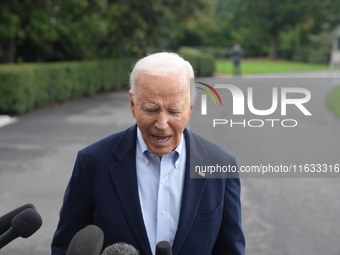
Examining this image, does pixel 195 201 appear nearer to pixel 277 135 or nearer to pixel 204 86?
pixel 204 86

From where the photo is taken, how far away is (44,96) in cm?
1529

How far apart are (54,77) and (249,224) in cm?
1238

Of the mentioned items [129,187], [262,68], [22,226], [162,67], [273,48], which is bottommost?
[273,48]

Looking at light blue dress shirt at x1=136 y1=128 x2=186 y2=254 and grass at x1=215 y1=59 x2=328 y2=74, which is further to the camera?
grass at x1=215 y1=59 x2=328 y2=74

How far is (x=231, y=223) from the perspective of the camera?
203cm

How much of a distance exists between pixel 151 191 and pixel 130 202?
0.11 metres

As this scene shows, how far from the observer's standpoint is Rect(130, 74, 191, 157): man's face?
1.72 meters

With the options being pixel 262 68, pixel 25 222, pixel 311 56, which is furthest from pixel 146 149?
pixel 311 56

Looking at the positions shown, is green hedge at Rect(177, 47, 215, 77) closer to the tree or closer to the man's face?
the tree

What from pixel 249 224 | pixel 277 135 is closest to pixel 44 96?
pixel 277 135

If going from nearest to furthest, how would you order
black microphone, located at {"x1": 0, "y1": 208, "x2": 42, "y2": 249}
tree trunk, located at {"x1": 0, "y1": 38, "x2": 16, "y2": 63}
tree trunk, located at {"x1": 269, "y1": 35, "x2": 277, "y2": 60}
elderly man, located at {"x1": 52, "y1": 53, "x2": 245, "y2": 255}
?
1. black microphone, located at {"x1": 0, "y1": 208, "x2": 42, "y2": 249}
2. elderly man, located at {"x1": 52, "y1": 53, "x2": 245, "y2": 255}
3. tree trunk, located at {"x1": 0, "y1": 38, "x2": 16, "y2": 63}
4. tree trunk, located at {"x1": 269, "y1": 35, "x2": 277, "y2": 60}

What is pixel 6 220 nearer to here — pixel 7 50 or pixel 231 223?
pixel 231 223

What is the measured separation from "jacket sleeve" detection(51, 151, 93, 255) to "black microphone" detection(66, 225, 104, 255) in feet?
2.71

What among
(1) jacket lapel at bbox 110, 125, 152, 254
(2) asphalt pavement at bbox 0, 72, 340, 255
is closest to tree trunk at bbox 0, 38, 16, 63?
(2) asphalt pavement at bbox 0, 72, 340, 255
